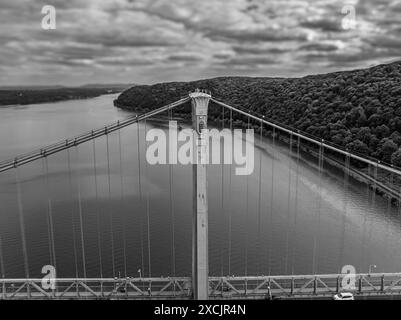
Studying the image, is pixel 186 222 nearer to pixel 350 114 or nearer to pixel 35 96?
pixel 350 114

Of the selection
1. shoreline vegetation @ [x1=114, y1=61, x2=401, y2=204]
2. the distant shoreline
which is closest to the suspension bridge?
shoreline vegetation @ [x1=114, y1=61, x2=401, y2=204]

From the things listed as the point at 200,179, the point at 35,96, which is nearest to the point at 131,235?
the point at 200,179

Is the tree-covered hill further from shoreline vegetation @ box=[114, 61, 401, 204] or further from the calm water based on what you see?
the calm water

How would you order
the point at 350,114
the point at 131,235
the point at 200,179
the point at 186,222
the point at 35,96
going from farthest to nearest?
the point at 35,96
the point at 350,114
the point at 186,222
the point at 131,235
the point at 200,179

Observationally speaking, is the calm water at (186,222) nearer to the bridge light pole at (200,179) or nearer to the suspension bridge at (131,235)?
the suspension bridge at (131,235)

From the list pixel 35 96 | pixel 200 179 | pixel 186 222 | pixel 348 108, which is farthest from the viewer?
pixel 35 96

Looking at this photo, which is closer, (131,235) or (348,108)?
(131,235)
